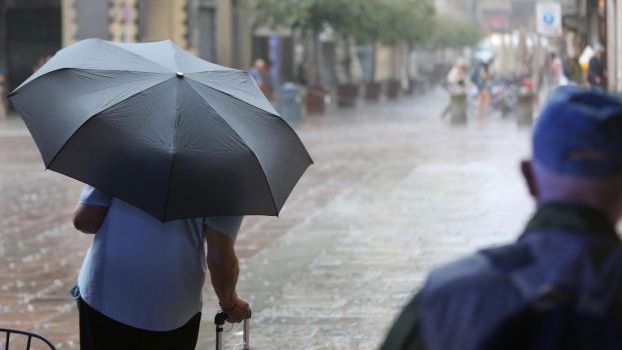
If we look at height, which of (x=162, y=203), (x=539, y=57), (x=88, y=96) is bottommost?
(x=539, y=57)

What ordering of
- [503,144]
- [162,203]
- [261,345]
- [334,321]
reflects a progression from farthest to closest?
[503,144]
[334,321]
[261,345]
[162,203]

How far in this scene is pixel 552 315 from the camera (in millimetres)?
1861

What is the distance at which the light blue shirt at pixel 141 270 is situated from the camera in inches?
159

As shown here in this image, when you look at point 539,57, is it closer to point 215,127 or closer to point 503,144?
point 503,144

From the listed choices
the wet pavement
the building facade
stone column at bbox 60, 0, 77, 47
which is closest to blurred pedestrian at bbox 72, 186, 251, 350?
the wet pavement

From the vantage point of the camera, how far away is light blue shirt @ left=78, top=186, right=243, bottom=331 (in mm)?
4043

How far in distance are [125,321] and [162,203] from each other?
1.21 feet

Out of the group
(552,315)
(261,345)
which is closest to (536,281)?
(552,315)

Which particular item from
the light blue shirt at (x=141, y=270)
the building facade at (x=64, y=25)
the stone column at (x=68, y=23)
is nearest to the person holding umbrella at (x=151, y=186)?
the light blue shirt at (x=141, y=270)

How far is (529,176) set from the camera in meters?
2.16

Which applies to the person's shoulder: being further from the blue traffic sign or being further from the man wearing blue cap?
the blue traffic sign

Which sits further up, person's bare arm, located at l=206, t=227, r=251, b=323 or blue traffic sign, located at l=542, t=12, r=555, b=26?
person's bare arm, located at l=206, t=227, r=251, b=323

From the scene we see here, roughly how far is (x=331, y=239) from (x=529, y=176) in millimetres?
9421

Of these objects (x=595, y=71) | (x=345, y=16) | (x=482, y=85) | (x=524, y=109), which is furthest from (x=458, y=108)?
(x=345, y=16)
